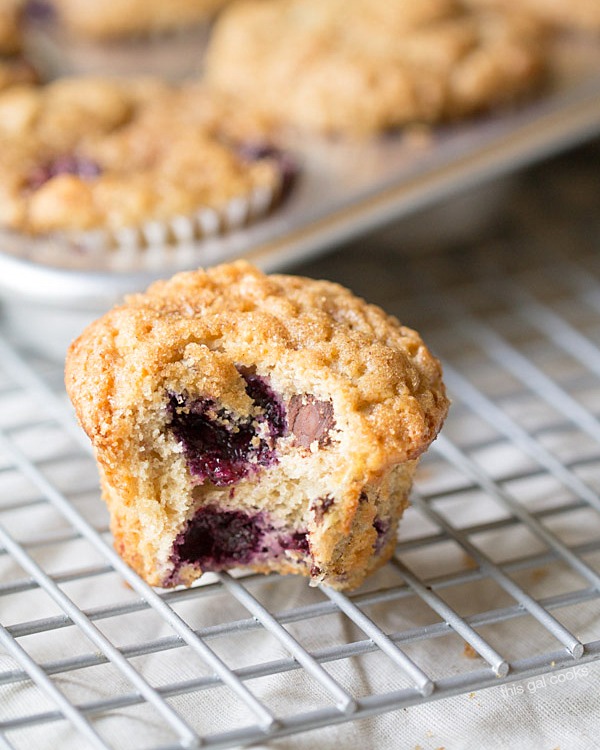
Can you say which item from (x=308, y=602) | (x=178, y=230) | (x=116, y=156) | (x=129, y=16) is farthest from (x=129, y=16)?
(x=308, y=602)

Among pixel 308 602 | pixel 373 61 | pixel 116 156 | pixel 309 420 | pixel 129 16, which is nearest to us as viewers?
pixel 309 420

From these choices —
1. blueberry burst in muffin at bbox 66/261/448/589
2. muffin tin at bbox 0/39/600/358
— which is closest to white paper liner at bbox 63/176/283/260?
muffin tin at bbox 0/39/600/358

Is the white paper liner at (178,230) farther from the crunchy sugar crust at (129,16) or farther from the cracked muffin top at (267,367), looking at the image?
the crunchy sugar crust at (129,16)

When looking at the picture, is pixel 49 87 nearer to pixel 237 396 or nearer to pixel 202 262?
pixel 202 262

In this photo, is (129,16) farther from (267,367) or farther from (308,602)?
(308,602)

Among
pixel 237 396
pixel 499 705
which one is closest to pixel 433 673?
pixel 499 705

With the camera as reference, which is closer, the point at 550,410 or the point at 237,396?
the point at 237,396
